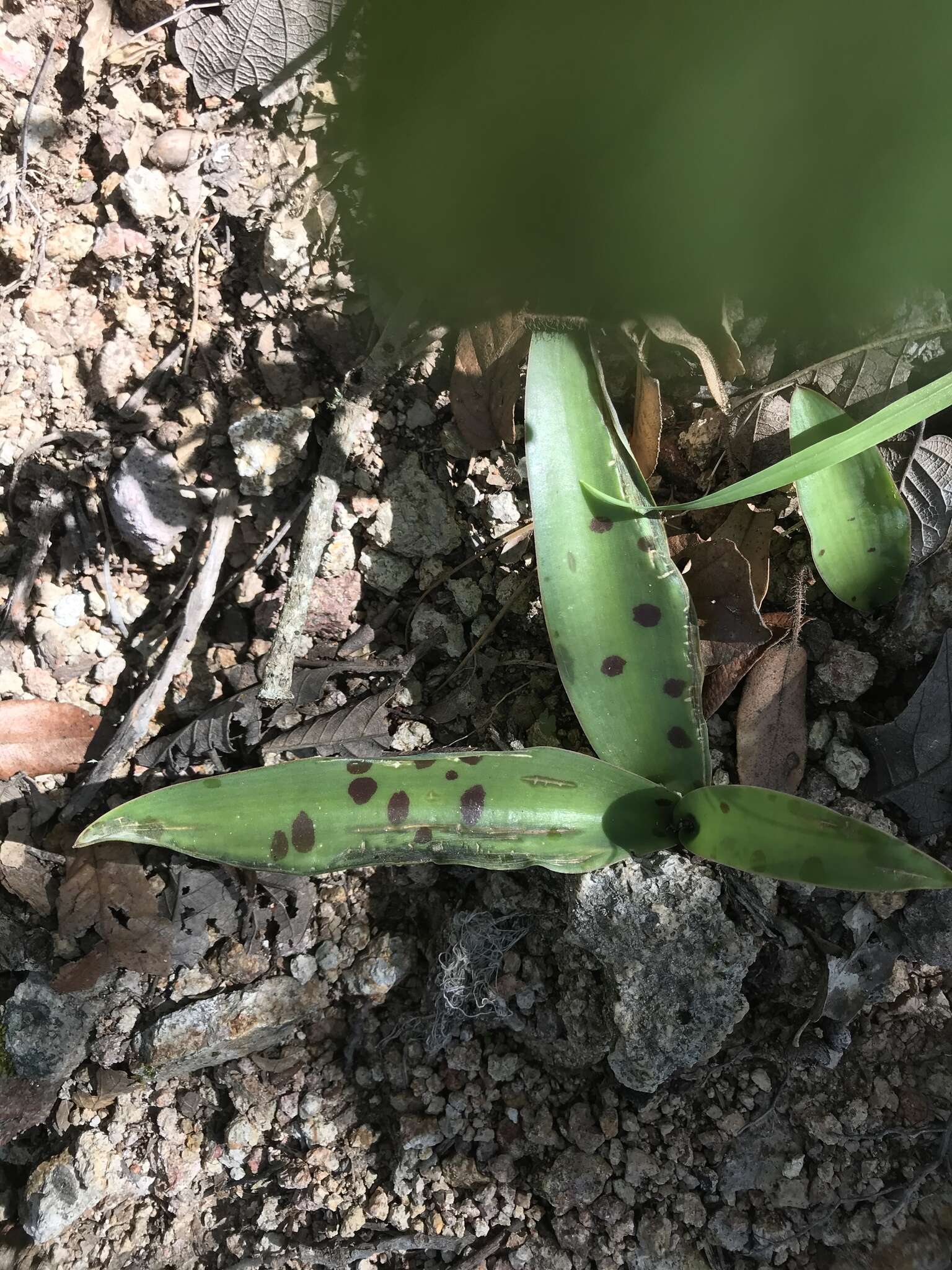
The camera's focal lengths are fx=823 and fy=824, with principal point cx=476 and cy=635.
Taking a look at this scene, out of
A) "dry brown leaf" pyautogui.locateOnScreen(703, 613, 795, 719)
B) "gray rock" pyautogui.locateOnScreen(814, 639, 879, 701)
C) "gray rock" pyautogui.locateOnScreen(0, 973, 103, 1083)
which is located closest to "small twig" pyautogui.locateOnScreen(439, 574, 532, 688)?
"dry brown leaf" pyautogui.locateOnScreen(703, 613, 795, 719)

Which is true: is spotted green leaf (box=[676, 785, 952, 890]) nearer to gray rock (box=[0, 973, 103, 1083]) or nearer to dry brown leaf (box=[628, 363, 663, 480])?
dry brown leaf (box=[628, 363, 663, 480])

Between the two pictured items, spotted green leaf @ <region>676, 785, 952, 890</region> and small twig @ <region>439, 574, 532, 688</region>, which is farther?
small twig @ <region>439, 574, 532, 688</region>

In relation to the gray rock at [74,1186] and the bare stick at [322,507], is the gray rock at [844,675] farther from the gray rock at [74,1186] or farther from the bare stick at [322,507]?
the gray rock at [74,1186]

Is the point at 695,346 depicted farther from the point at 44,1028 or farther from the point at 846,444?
the point at 44,1028

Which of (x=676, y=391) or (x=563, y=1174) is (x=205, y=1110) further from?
(x=676, y=391)

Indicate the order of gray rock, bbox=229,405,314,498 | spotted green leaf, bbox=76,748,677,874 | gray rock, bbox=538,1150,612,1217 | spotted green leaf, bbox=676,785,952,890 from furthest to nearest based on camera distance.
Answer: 1. gray rock, bbox=229,405,314,498
2. gray rock, bbox=538,1150,612,1217
3. spotted green leaf, bbox=76,748,677,874
4. spotted green leaf, bbox=676,785,952,890

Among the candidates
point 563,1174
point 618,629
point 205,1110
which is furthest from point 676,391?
point 205,1110

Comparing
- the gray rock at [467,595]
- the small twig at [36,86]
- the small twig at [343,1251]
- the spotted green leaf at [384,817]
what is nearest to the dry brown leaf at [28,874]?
the spotted green leaf at [384,817]
